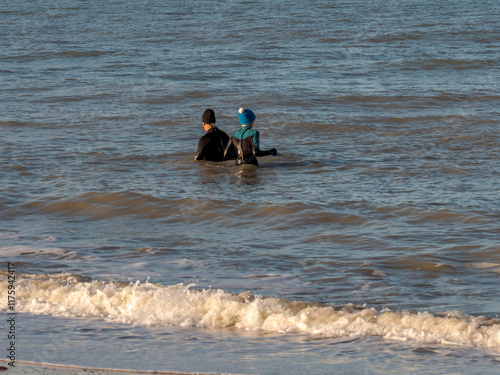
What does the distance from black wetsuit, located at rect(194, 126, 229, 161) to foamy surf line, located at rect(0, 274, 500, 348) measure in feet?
16.7

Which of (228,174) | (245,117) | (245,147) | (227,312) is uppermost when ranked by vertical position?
(245,117)

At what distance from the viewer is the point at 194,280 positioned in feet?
22.2

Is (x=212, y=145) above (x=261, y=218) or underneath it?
above

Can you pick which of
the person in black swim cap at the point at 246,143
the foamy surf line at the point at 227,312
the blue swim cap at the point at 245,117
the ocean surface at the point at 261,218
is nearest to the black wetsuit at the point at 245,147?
the person in black swim cap at the point at 246,143

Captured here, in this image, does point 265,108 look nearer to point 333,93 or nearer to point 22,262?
point 333,93

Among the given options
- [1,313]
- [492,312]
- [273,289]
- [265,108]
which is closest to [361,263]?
[273,289]

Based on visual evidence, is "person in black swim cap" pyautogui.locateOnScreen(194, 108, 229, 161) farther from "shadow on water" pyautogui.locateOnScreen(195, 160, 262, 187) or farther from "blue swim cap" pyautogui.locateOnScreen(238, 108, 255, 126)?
"blue swim cap" pyautogui.locateOnScreen(238, 108, 255, 126)

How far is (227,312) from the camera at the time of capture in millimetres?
5875

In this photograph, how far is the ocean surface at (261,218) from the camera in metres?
5.32

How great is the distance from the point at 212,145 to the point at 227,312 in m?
5.95

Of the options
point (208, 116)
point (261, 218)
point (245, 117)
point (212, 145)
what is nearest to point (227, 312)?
point (261, 218)

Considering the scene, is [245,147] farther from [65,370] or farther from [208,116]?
[65,370]

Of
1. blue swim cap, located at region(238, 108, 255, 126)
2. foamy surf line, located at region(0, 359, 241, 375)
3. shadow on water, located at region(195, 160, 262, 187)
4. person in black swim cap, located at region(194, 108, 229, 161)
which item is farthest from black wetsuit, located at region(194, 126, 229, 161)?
foamy surf line, located at region(0, 359, 241, 375)

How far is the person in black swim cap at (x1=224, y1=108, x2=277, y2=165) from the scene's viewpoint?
11023 millimetres
